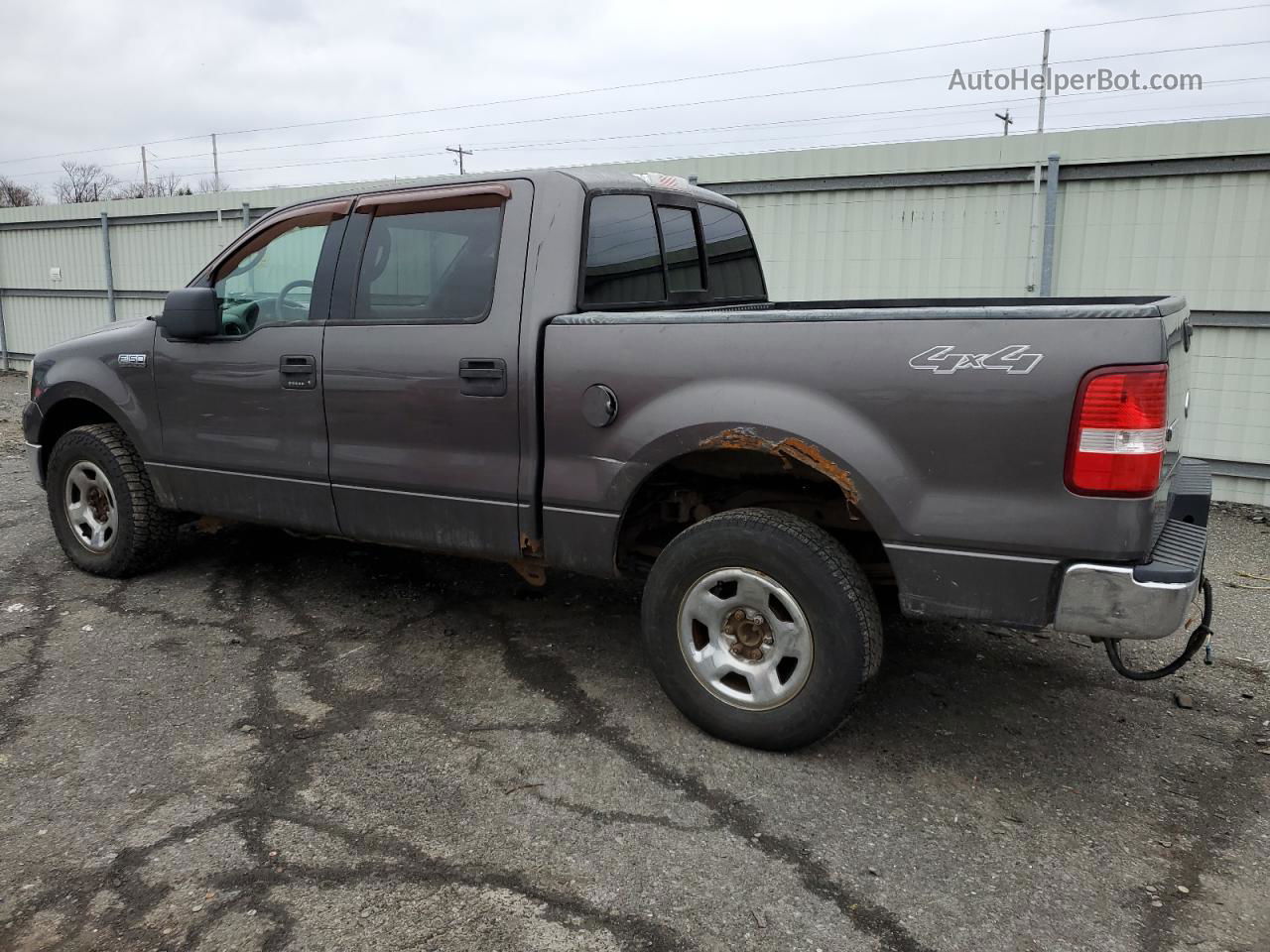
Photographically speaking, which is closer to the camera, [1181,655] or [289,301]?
[1181,655]

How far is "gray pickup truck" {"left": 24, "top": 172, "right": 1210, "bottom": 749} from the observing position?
8.83 ft

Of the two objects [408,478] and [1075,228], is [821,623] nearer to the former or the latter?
[408,478]

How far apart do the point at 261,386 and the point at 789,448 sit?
2.49m

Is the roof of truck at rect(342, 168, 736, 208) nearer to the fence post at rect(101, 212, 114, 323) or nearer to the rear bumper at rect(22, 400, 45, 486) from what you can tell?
the rear bumper at rect(22, 400, 45, 486)

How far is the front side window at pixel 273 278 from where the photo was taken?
13.9 feet

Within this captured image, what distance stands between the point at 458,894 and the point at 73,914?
3.18 ft

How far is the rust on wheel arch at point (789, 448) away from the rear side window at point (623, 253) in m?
0.88

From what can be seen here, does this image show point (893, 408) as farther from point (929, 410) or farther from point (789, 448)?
point (789, 448)

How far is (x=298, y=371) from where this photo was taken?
411cm

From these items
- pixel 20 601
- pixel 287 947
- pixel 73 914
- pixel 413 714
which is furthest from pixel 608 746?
pixel 20 601

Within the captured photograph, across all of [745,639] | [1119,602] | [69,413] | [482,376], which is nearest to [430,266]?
[482,376]

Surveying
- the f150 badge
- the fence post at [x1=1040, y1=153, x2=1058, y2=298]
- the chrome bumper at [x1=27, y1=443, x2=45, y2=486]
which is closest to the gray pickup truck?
the f150 badge

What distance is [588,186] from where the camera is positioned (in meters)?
3.72

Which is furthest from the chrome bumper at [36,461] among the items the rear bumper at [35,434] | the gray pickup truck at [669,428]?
the gray pickup truck at [669,428]
